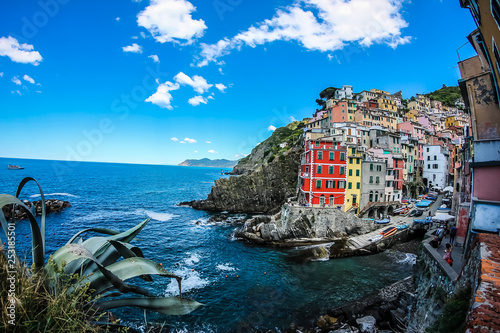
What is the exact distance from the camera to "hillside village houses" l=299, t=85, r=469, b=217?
4084 cm

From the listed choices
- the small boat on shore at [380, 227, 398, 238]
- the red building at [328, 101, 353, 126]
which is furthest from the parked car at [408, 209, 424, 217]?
the red building at [328, 101, 353, 126]

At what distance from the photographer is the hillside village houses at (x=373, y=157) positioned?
134 feet

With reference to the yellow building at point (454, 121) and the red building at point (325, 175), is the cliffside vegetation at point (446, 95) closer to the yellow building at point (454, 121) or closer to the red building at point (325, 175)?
the yellow building at point (454, 121)

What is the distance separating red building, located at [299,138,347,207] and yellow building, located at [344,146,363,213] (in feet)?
3.28

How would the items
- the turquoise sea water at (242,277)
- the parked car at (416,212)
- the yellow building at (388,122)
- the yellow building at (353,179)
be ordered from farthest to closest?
the yellow building at (388,122) < the yellow building at (353,179) < the parked car at (416,212) < the turquoise sea water at (242,277)

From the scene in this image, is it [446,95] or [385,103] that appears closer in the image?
[385,103]

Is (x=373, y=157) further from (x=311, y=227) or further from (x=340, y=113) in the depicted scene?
(x=340, y=113)

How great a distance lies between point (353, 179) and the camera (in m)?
42.0

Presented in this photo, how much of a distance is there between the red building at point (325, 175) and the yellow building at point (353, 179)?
39.3 inches

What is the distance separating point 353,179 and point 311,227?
38.1 feet

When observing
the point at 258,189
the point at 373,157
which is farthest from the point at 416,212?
the point at 258,189

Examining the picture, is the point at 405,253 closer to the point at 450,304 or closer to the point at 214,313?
the point at 214,313

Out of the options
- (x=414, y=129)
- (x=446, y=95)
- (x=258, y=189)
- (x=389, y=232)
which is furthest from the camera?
(x=446, y=95)

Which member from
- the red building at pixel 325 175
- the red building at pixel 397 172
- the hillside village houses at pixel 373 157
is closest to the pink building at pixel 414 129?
the hillside village houses at pixel 373 157
